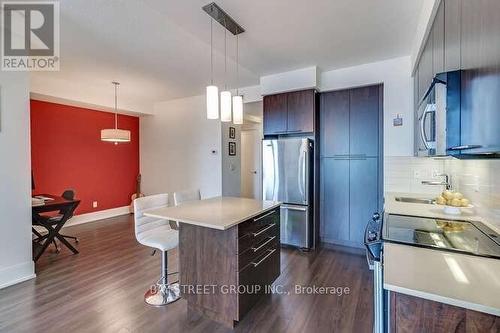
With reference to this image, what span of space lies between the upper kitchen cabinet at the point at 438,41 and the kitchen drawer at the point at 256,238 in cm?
170

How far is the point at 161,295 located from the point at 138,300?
0.66 ft

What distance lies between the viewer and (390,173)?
3.22 meters

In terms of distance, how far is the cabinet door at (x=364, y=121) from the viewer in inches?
133

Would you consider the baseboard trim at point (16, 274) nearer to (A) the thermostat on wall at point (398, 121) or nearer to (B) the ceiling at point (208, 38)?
(B) the ceiling at point (208, 38)

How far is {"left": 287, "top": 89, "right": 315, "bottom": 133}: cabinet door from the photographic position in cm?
357

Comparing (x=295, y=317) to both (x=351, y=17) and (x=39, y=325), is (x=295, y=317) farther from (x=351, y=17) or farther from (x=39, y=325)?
(x=351, y=17)

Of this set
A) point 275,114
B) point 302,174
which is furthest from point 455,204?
point 275,114

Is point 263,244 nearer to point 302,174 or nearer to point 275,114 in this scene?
point 302,174

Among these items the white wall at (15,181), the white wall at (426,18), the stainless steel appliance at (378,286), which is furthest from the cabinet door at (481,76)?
the white wall at (15,181)

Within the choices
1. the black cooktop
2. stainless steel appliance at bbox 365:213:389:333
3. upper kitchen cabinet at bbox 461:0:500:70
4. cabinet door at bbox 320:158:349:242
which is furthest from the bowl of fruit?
cabinet door at bbox 320:158:349:242

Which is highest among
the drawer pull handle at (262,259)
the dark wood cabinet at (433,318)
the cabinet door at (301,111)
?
the cabinet door at (301,111)

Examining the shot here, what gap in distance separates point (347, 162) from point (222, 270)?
254 cm

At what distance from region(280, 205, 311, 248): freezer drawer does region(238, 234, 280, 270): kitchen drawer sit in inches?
45.3

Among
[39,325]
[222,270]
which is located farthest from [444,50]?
[39,325]
